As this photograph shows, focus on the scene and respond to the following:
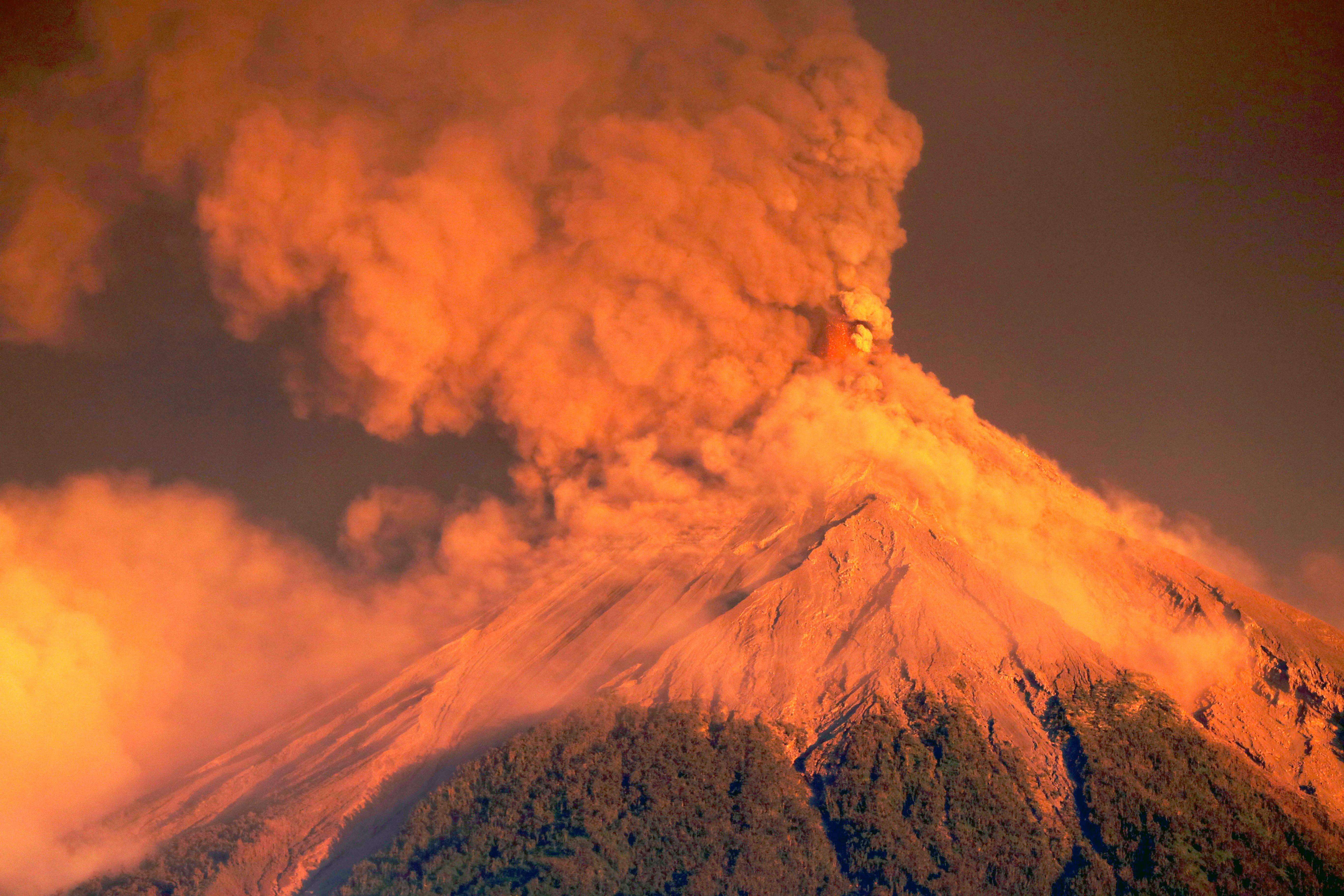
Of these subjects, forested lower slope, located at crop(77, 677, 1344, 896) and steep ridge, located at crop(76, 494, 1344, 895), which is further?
steep ridge, located at crop(76, 494, 1344, 895)

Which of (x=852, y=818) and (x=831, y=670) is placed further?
(x=831, y=670)

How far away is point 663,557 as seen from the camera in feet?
174

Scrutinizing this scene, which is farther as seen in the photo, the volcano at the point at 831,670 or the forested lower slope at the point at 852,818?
the volcano at the point at 831,670

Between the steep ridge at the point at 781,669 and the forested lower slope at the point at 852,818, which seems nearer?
the forested lower slope at the point at 852,818

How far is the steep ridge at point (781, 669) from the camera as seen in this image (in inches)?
1617

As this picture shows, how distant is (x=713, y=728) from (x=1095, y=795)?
551 inches

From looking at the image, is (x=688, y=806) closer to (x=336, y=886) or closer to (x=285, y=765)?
(x=336, y=886)

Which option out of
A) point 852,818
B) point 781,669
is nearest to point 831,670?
point 781,669

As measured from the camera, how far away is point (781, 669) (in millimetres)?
43875

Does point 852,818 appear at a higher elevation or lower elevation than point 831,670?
lower

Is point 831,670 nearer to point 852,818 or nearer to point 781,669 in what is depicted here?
point 781,669

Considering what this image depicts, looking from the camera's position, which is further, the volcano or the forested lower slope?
the volcano

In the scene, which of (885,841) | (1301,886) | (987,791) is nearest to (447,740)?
(885,841)

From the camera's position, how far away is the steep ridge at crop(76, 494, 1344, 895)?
41062 mm
